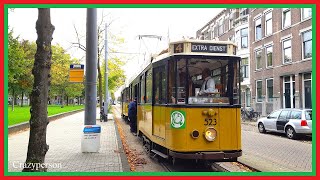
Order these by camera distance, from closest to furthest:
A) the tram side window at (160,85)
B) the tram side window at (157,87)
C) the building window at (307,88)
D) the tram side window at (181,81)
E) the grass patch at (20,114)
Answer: the tram side window at (181,81) → the tram side window at (160,85) → the tram side window at (157,87) → the grass patch at (20,114) → the building window at (307,88)

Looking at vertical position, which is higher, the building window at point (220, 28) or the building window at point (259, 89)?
the building window at point (220, 28)

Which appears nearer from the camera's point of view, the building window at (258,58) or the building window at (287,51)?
the building window at (287,51)

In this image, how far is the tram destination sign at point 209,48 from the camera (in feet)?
26.9

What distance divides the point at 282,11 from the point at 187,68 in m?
24.0

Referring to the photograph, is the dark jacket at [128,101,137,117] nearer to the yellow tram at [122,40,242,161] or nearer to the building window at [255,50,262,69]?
the yellow tram at [122,40,242,161]

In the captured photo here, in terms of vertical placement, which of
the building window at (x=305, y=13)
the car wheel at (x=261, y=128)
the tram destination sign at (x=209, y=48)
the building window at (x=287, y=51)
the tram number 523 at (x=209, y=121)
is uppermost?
the building window at (x=305, y=13)

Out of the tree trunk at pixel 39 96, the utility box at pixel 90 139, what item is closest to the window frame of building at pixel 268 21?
the utility box at pixel 90 139

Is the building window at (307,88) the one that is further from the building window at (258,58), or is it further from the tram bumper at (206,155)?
the tram bumper at (206,155)

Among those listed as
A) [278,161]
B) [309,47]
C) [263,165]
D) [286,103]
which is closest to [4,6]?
[263,165]

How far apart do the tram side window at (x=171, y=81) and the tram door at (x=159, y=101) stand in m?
0.28

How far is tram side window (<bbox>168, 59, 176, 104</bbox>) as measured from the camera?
26.8 feet

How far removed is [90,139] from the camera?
407 inches

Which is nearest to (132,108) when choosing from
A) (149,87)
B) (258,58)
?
(149,87)

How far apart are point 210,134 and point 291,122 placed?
9.55m
